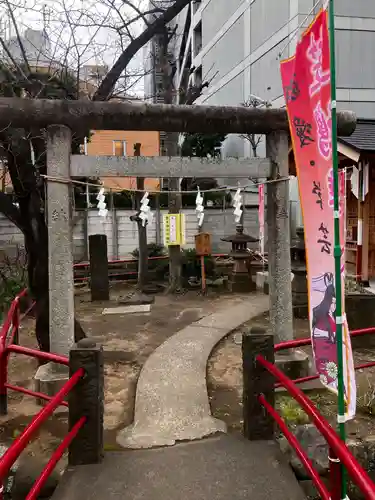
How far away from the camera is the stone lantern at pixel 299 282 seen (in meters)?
8.98

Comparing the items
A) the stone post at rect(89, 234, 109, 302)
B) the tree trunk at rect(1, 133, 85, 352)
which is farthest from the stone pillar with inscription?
the stone post at rect(89, 234, 109, 302)

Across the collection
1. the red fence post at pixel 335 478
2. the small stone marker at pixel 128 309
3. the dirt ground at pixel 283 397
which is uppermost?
the red fence post at pixel 335 478

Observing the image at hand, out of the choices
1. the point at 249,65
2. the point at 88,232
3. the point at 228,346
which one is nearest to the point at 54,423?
the point at 228,346

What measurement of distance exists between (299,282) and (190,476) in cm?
650

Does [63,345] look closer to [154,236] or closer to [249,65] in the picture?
[154,236]

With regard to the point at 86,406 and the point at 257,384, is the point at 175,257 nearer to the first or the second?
the point at 257,384

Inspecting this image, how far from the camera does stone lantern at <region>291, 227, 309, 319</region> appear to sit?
8.98m

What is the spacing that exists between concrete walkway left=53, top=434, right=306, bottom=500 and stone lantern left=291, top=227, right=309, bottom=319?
5656 mm

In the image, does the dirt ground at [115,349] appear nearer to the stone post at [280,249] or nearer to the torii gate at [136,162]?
the torii gate at [136,162]

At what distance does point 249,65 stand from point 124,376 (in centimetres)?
1985

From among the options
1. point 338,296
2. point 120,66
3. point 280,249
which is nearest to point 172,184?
point 120,66

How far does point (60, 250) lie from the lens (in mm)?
5246

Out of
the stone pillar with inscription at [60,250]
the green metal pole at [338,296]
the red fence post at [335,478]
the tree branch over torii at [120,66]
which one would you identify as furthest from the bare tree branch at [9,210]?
the red fence post at [335,478]

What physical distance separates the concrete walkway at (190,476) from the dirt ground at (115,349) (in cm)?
63
